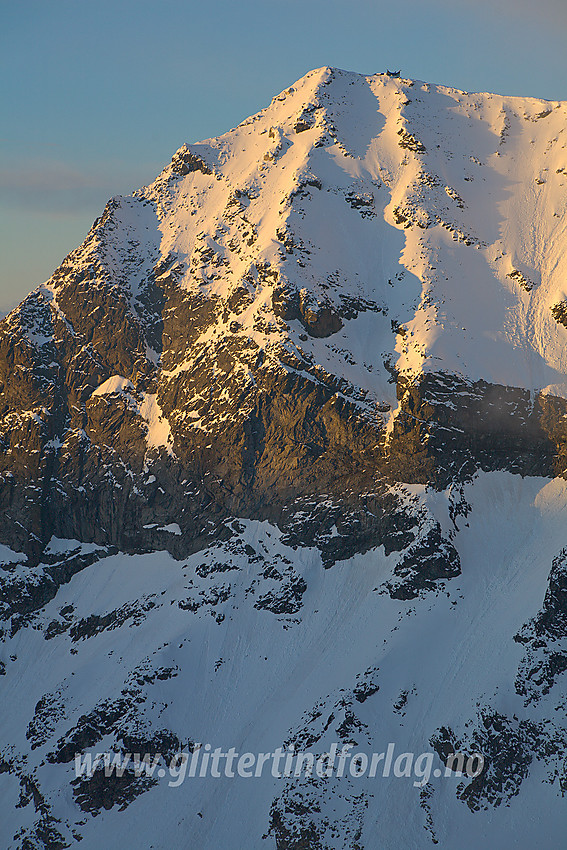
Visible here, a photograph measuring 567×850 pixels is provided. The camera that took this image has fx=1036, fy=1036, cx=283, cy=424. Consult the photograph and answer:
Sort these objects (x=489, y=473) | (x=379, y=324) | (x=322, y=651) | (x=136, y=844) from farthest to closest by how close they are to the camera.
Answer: (x=379, y=324) → (x=489, y=473) → (x=322, y=651) → (x=136, y=844)

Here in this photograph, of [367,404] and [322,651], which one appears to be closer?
[322,651]

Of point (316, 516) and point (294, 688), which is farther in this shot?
point (316, 516)

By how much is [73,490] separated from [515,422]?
8112 centimetres

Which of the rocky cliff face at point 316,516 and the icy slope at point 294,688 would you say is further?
the rocky cliff face at point 316,516

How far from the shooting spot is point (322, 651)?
528 feet

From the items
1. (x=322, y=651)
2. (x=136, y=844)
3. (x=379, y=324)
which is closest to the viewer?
(x=136, y=844)

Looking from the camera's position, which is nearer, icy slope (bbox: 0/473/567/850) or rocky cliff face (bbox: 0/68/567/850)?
icy slope (bbox: 0/473/567/850)

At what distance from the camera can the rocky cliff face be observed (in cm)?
14925

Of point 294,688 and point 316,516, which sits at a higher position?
point 316,516

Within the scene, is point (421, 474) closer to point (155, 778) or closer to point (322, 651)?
point (322, 651)

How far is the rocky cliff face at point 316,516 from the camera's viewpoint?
149250 mm

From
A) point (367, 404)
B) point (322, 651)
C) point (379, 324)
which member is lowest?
point (322, 651)

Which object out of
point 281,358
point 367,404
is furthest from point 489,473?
point 281,358

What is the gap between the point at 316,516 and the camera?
568ft
